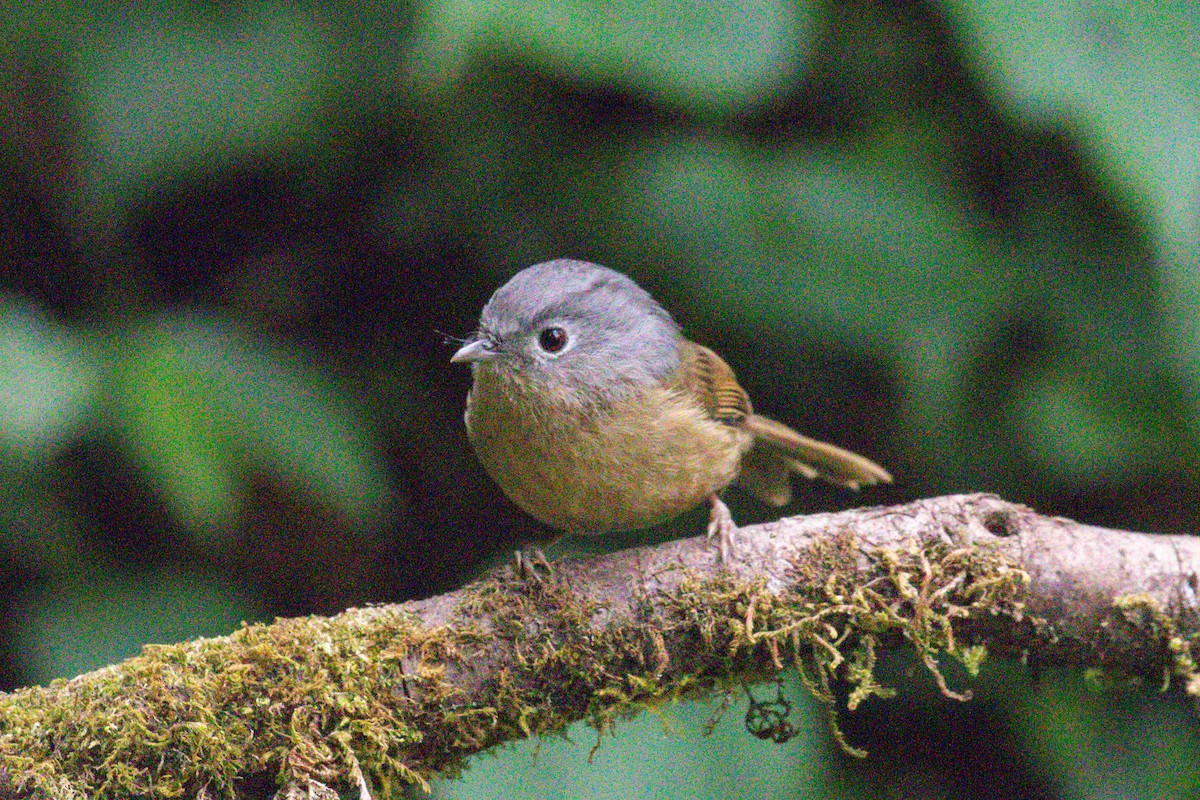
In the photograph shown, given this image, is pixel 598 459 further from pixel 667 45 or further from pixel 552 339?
pixel 667 45

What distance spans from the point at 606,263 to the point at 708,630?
198 cm

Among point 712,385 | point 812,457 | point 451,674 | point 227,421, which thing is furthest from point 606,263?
point 451,674

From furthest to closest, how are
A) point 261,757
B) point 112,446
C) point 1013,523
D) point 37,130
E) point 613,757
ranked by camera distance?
point 37,130
point 112,446
point 613,757
point 1013,523
point 261,757

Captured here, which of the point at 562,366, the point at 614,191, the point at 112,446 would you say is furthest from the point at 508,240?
the point at 112,446

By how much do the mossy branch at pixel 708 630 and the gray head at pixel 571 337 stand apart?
0.71m

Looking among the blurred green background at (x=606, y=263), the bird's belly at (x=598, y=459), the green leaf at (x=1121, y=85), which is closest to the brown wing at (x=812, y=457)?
the blurred green background at (x=606, y=263)

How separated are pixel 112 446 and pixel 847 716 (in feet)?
9.03

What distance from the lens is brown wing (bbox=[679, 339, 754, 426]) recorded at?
386 cm

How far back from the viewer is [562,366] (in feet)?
11.8

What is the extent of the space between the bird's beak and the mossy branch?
2.37 feet

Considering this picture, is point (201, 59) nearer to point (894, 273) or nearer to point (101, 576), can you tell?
point (101, 576)

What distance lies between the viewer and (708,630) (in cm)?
286

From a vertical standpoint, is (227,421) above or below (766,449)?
below

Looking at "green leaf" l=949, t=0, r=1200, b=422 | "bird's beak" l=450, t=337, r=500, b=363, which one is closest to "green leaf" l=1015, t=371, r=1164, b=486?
"green leaf" l=949, t=0, r=1200, b=422
